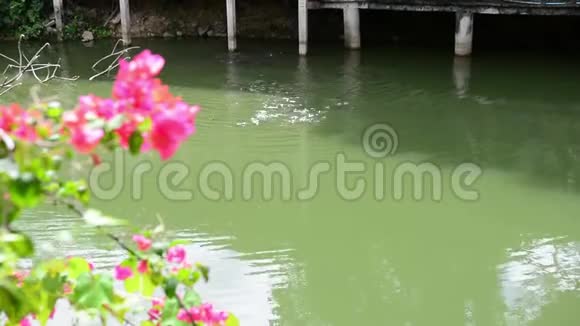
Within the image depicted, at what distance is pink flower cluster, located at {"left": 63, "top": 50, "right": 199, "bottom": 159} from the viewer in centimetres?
146

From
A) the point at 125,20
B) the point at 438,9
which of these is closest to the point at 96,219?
the point at 438,9

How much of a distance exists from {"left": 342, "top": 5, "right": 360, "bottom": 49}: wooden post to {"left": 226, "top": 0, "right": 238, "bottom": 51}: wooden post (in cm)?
158

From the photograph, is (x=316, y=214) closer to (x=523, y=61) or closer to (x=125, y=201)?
(x=125, y=201)

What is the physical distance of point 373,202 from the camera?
586cm

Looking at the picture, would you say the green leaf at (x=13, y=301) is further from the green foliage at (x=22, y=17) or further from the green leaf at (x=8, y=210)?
the green foliage at (x=22, y=17)

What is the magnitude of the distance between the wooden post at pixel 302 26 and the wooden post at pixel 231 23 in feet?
3.20

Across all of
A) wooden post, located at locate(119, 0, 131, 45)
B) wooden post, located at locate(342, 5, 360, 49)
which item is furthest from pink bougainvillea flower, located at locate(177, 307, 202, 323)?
wooden post, located at locate(119, 0, 131, 45)

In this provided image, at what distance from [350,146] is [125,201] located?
2202mm

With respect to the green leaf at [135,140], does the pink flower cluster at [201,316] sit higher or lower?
lower

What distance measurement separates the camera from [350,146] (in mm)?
7020

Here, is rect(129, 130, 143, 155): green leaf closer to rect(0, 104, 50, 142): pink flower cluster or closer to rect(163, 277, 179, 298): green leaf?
rect(0, 104, 50, 142): pink flower cluster

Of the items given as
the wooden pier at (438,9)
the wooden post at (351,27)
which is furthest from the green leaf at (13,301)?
the wooden post at (351,27)

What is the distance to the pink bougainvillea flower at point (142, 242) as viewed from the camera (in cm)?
187

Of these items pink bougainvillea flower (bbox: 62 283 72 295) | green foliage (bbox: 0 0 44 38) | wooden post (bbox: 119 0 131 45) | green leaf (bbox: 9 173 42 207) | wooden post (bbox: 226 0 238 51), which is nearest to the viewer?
green leaf (bbox: 9 173 42 207)
